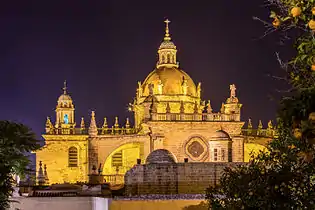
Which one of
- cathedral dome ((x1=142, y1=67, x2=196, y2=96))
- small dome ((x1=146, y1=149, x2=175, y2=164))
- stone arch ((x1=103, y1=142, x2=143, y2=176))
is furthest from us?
cathedral dome ((x1=142, y1=67, x2=196, y2=96))

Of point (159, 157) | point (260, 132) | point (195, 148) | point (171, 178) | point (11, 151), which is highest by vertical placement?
point (260, 132)

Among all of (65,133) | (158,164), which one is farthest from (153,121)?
(158,164)

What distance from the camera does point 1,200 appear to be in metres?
15.8

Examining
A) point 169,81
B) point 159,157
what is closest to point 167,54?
point 169,81

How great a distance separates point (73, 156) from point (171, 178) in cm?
2627

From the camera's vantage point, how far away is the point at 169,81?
55188 millimetres

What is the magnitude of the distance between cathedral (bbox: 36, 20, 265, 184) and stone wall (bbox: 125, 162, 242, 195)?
14.1 meters

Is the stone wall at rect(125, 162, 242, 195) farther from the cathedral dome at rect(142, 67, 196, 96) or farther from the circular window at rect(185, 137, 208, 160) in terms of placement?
the cathedral dome at rect(142, 67, 196, 96)

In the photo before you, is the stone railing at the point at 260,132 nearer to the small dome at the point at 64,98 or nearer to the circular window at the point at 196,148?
the circular window at the point at 196,148

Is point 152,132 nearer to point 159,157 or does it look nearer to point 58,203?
point 159,157

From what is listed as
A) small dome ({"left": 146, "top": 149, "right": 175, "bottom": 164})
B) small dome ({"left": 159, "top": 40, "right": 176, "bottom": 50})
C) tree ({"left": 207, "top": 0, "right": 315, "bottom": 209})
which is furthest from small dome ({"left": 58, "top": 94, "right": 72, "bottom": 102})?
tree ({"left": 207, "top": 0, "right": 315, "bottom": 209})

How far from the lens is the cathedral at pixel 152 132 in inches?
1903

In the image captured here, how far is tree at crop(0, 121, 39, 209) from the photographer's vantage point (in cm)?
1600

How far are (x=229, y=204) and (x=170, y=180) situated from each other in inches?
637
